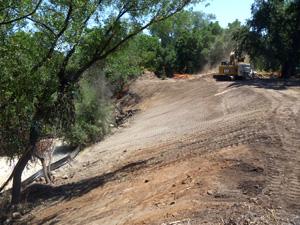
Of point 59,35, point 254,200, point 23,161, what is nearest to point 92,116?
point 23,161

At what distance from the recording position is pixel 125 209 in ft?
42.3

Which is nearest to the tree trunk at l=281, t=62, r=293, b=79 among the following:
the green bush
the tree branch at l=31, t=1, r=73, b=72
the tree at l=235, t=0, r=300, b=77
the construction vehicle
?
the tree at l=235, t=0, r=300, b=77

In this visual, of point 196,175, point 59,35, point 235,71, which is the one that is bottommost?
point 196,175

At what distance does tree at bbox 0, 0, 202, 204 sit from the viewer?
13.5 meters

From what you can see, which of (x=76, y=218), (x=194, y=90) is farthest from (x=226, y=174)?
(x=194, y=90)

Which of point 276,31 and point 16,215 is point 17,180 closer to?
point 16,215

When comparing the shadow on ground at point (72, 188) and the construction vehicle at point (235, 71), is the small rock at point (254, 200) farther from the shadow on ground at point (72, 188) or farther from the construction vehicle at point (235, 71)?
the construction vehicle at point (235, 71)

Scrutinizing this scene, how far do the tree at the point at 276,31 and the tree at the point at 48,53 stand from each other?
23.5 metres

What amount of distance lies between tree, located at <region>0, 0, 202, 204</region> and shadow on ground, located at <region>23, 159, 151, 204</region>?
4.13 feet

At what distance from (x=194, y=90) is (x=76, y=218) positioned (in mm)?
27614

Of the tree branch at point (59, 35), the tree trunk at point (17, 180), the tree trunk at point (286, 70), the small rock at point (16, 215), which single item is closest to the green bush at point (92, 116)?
the tree trunk at point (17, 180)

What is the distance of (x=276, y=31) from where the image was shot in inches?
1592

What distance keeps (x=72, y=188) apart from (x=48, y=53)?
493cm

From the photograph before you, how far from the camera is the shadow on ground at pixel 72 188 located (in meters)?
17.3
